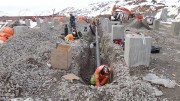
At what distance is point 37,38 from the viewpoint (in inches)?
539

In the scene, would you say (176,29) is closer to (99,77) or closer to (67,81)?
(99,77)

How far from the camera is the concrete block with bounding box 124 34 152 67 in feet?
25.6

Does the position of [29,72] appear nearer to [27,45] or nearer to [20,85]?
[20,85]

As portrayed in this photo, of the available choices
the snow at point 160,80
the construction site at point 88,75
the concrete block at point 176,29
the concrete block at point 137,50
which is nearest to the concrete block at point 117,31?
the construction site at point 88,75

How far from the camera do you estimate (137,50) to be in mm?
7879

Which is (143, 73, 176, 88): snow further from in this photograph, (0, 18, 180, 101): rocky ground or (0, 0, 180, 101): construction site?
(0, 18, 180, 101): rocky ground

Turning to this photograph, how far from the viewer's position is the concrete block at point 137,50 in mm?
7809

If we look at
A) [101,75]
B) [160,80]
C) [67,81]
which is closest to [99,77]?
[101,75]

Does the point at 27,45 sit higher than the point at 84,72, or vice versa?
the point at 27,45

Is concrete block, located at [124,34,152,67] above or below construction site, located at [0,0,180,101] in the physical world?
above

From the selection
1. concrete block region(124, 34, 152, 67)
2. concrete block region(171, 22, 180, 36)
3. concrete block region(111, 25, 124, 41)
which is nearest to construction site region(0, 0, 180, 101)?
concrete block region(124, 34, 152, 67)

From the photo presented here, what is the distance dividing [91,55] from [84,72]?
292cm

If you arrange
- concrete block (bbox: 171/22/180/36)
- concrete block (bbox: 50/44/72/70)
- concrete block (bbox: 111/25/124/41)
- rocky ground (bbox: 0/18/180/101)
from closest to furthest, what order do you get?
1. rocky ground (bbox: 0/18/180/101)
2. concrete block (bbox: 50/44/72/70)
3. concrete block (bbox: 111/25/124/41)
4. concrete block (bbox: 171/22/180/36)

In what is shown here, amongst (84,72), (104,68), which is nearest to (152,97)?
(104,68)
